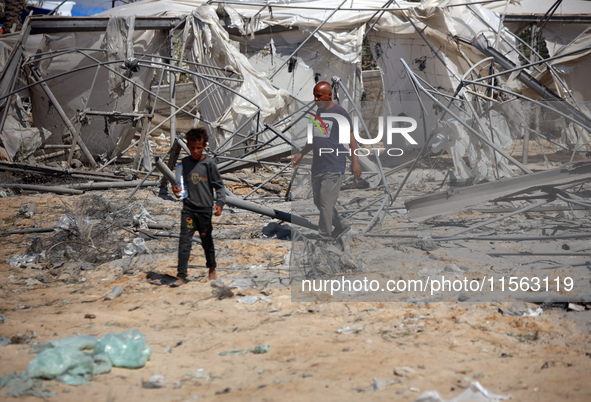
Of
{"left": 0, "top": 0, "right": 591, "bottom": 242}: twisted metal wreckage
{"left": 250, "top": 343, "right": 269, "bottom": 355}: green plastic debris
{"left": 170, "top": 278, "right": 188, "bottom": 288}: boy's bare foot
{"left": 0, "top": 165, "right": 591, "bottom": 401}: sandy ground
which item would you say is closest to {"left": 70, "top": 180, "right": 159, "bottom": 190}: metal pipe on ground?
{"left": 0, "top": 0, "right": 591, "bottom": 242}: twisted metal wreckage

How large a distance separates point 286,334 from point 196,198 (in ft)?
4.96

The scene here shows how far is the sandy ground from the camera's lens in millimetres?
2596

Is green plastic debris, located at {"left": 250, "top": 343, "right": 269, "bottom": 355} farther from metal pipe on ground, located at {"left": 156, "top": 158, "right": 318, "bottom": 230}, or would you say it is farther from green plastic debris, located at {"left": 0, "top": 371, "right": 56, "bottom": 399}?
metal pipe on ground, located at {"left": 156, "top": 158, "right": 318, "bottom": 230}

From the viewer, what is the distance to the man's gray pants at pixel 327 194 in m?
4.79

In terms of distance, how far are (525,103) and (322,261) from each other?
5635 mm

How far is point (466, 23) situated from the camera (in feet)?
35.7

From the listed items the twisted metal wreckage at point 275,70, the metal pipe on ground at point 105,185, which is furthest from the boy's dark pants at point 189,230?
the metal pipe on ground at point 105,185

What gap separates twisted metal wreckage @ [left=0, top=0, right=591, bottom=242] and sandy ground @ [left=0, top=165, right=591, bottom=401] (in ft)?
11.3

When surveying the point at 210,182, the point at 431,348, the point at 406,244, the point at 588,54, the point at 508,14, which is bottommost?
the point at 431,348

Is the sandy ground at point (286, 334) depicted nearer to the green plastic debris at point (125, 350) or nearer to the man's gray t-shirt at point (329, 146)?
the green plastic debris at point (125, 350)

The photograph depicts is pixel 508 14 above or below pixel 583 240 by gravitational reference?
above

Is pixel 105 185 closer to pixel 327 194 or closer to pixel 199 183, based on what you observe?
pixel 199 183

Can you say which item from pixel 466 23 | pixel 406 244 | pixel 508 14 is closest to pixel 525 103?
pixel 466 23

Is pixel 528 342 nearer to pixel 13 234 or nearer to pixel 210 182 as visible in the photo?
pixel 210 182
